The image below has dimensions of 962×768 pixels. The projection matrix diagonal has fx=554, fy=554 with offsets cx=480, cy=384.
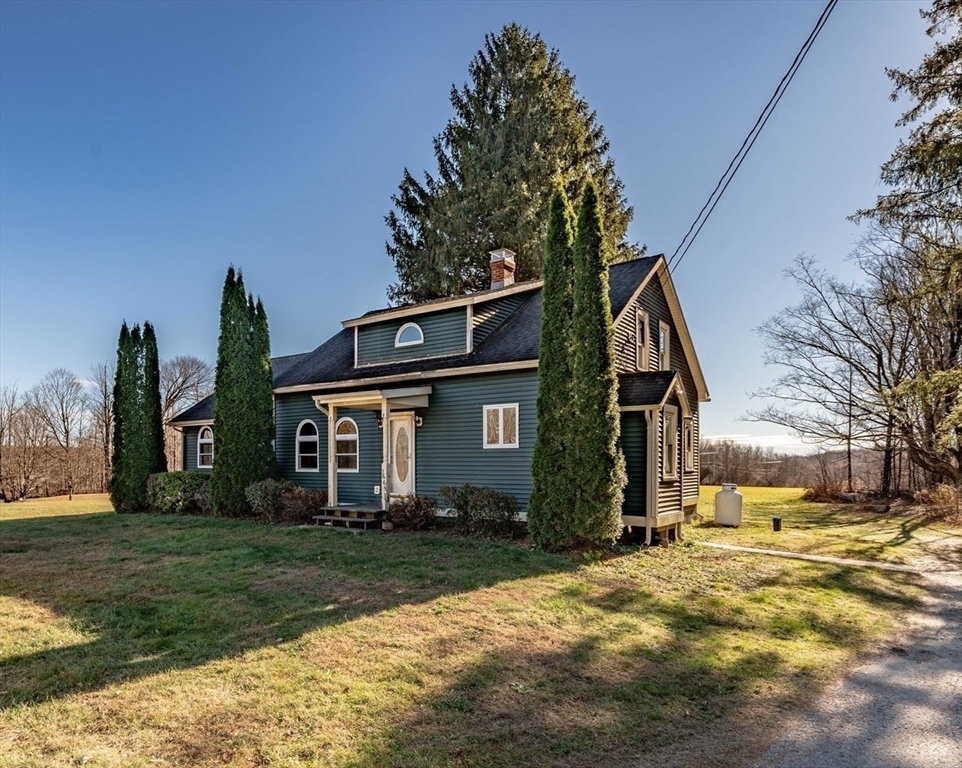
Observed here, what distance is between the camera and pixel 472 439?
1191 centimetres

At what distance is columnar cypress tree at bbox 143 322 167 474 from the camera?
1652cm

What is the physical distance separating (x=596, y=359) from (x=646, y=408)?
5.37ft

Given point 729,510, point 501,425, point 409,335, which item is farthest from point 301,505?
point 729,510

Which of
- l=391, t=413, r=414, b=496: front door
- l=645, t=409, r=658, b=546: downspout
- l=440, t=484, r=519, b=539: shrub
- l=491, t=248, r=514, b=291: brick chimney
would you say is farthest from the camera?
l=491, t=248, r=514, b=291: brick chimney

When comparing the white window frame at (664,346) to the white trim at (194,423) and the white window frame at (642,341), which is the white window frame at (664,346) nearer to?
the white window frame at (642,341)

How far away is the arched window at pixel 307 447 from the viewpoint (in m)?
15.1

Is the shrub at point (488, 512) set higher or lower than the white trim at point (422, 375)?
lower

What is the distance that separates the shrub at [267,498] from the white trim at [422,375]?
8.56ft

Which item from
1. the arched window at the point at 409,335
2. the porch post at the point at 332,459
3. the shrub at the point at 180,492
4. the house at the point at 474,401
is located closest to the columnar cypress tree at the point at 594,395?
the house at the point at 474,401

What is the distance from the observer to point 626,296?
39.3 ft

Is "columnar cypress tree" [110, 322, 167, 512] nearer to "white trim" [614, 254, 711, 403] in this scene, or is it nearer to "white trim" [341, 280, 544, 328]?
"white trim" [341, 280, 544, 328]

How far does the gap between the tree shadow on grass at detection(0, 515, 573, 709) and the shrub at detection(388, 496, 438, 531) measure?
2.89ft

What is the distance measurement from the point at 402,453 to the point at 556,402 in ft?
16.3

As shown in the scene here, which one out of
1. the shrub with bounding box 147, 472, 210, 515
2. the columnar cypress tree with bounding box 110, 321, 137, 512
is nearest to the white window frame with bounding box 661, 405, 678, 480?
the shrub with bounding box 147, 472, 210, 515
